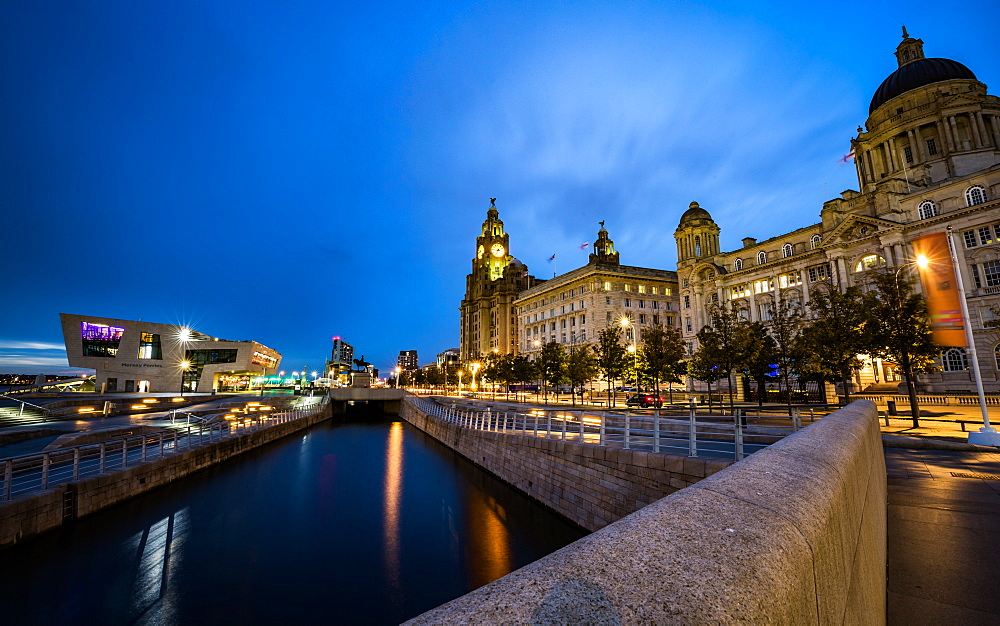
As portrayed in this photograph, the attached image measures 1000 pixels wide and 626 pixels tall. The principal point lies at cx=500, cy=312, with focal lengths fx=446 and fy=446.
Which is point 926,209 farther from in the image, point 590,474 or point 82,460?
point 82,460

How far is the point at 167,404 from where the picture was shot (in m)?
49.0

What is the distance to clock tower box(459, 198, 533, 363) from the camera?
128125mm

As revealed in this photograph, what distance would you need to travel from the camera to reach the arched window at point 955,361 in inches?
1542

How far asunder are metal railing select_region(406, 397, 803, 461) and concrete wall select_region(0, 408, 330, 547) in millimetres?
15136

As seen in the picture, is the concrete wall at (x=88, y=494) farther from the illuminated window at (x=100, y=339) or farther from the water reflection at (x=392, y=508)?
the illuminated window at (x=100, y=339)

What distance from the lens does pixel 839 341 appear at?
88.9 ft

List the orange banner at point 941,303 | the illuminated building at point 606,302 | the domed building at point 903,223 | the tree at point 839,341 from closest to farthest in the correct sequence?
the orange banner at point 941,303 < the tree at point 839,341 < the domed building at point 903,223 < the illuminated building at point 606,302

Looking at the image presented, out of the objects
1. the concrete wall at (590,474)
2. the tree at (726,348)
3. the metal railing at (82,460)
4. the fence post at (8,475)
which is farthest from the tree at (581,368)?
the fence post at (8,475)


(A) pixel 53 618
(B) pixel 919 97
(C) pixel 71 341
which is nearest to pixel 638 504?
(A) pixel 53 618

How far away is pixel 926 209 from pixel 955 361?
1740 cm

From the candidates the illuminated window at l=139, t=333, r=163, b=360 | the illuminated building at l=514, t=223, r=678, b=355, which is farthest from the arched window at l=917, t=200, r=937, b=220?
the illuminated window at l=139, t=333, r=163, b=360

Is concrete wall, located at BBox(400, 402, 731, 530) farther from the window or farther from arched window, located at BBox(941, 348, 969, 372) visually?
the window

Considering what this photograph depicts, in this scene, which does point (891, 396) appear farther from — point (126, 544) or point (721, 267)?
point (126, 544)

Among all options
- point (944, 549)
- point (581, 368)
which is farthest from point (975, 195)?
point (944, 549)
